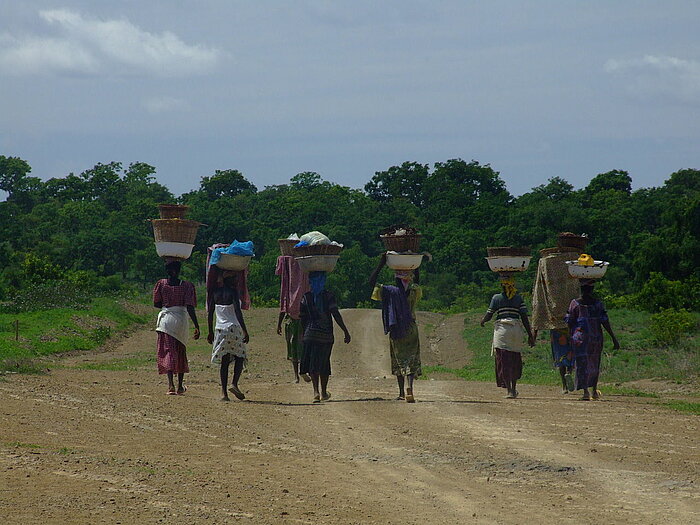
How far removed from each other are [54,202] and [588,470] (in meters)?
87.3

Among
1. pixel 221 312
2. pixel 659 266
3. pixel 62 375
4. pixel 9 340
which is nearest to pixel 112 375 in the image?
pixel 62 375

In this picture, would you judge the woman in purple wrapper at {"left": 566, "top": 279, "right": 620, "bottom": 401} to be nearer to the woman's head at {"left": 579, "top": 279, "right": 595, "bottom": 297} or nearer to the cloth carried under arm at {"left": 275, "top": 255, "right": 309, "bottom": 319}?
the woman's head at {"left": 579, "top": 279, "right": 595, "bottom": 297}

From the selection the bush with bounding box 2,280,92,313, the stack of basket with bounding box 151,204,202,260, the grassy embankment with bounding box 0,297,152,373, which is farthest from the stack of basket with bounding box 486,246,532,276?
the bush with bounding box 2,280,92,313

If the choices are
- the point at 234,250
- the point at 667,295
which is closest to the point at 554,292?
the point at 234,250

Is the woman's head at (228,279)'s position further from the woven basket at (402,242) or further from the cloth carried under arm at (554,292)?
the cloth carried under arm at (554,292)

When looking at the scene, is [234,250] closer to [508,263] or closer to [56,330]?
[508,263]

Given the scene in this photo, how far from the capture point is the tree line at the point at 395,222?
4588cm

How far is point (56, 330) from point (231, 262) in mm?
16330

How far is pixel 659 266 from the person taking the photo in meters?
41.1

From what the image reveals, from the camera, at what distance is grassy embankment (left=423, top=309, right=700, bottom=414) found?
1953cm

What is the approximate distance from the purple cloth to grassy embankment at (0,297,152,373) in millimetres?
6844

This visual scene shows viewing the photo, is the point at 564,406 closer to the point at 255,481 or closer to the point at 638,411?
the point at 638,411

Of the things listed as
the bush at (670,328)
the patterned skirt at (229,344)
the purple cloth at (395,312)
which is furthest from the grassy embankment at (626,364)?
the patterned skirt at (229,344)

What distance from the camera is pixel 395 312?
48.7 ft
